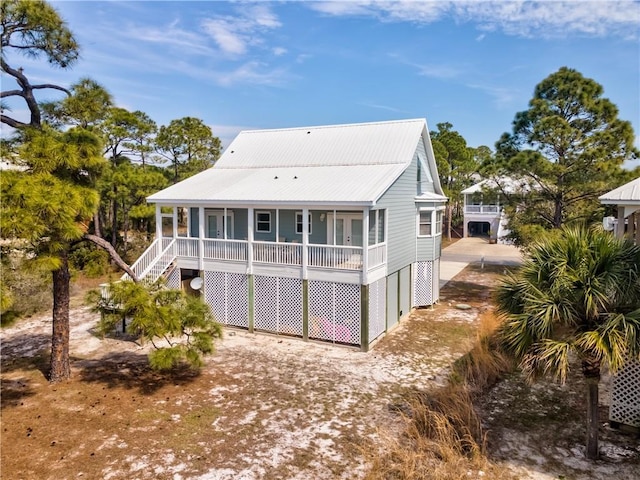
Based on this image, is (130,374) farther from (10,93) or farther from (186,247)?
(10,93)

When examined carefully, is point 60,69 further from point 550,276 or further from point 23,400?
point 550,276

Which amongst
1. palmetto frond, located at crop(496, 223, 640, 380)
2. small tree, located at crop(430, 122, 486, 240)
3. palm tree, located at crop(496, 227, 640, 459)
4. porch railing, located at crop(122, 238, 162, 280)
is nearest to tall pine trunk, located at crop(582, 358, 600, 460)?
palm tree, located at crop(496, 227, 640, 459)

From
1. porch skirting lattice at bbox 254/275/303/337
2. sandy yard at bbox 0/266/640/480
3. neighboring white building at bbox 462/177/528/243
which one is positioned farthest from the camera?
neighboring white building at bbox 462/177/528/243

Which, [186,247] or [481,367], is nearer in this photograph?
[481,367]

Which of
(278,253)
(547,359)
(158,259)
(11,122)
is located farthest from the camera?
(158,259)

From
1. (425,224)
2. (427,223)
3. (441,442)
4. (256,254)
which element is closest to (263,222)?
(256,254)

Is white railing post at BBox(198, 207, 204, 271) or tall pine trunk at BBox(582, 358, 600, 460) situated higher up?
white railing post at BBox(198, 207, 204, 271)

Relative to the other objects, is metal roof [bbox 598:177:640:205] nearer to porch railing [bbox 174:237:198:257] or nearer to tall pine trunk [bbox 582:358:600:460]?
tall pine trunk [bbox 582:358:600:460]

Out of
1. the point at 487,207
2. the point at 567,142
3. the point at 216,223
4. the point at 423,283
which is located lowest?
the point at 423,283
